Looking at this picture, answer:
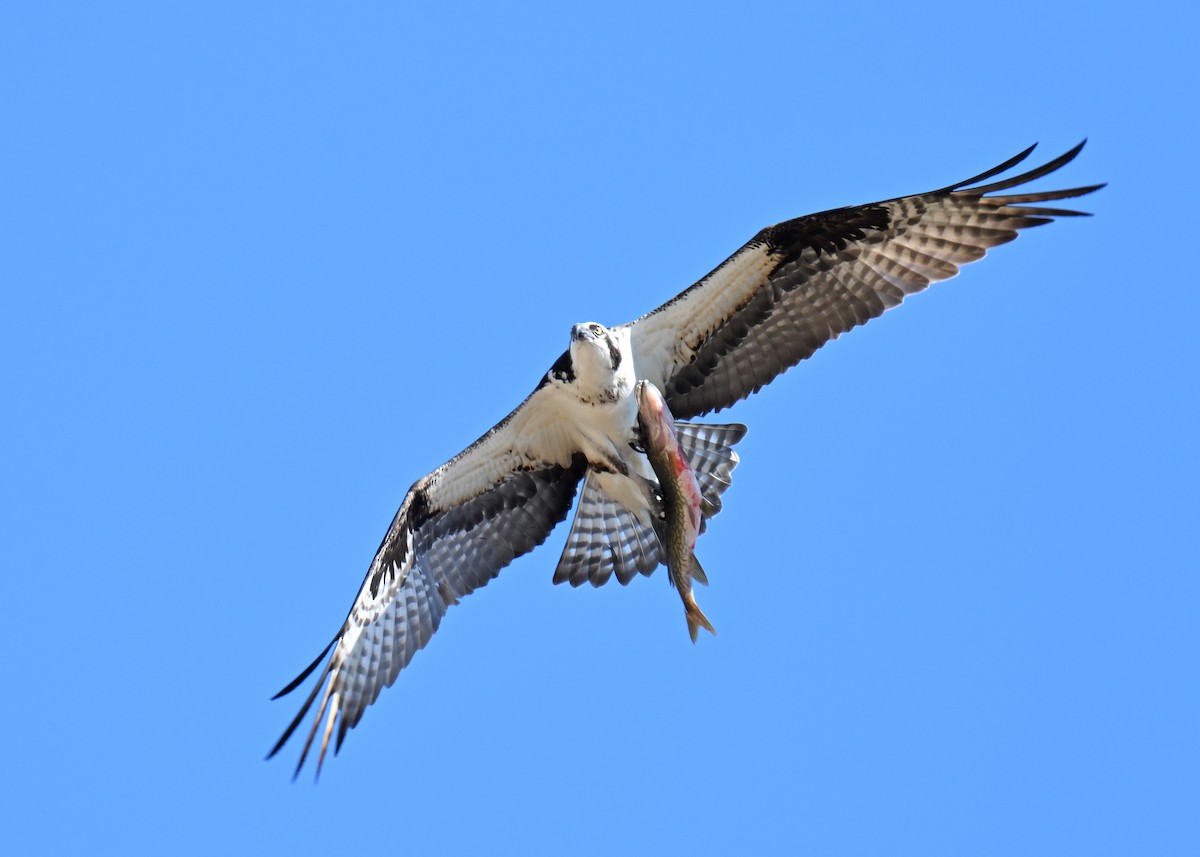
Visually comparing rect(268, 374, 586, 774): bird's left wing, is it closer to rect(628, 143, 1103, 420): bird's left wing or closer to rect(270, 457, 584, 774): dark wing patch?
rect(270, 457, 584, 774): dark wing patch

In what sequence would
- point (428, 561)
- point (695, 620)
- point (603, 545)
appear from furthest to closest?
point (428, 561)
point (603, 545)
point (695, 620)

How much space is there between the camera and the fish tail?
31.4ft

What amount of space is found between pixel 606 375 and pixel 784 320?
4.18 feet

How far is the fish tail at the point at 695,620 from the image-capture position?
9578 mm

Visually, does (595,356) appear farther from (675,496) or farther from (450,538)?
(450,538)

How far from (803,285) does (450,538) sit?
3130 millimetres

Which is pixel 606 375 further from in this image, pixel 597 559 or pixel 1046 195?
pixel 1046 195

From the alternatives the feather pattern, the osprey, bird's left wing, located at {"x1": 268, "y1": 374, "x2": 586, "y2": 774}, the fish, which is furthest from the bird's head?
the feather pattern

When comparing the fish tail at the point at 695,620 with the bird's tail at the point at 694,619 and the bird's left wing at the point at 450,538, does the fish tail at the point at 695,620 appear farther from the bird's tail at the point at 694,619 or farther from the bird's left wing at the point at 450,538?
the bird's left wing at the point at 450,538

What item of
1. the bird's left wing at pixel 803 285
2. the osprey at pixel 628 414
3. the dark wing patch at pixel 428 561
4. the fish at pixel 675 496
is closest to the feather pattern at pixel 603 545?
the osprey at pixel 628 414

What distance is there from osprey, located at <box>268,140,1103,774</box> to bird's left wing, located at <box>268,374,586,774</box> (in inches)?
0.4

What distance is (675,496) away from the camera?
9906mm

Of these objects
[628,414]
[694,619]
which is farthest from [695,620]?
[628,414]

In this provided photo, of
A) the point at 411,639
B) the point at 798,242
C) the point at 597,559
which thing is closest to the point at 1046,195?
the point at 798,242
